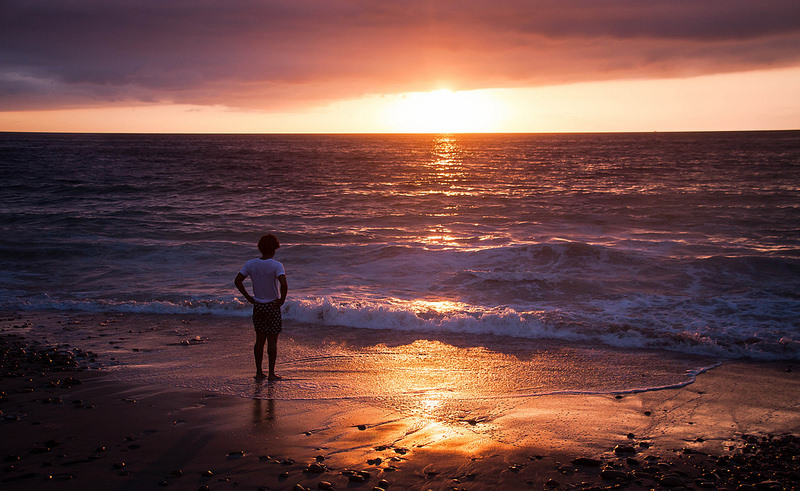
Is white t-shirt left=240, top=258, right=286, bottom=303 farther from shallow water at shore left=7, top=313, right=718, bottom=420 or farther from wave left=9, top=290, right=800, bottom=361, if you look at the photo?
wave left=9, top=290, right=800, bottom=361

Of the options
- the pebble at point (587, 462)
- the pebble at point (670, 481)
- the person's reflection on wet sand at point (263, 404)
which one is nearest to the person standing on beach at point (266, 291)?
the person's reflection on wet sand at point (263, 404)

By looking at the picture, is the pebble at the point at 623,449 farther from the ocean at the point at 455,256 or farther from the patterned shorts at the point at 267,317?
the patterned shorts at the point at 267,317

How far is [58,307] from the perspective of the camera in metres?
10.4

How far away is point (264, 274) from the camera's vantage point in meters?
6.30

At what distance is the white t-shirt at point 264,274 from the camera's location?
247 inches

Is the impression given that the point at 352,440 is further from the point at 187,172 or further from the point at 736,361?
the point at 187,172

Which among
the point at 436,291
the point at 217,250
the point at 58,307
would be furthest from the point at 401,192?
the point at 58,307

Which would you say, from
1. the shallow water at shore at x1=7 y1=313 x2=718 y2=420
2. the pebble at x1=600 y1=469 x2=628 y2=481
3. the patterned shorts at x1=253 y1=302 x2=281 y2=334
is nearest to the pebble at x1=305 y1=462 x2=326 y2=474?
the shallow water at shore at x1=7 y1=313 x2=718 y2=420

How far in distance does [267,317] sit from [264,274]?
58 cm

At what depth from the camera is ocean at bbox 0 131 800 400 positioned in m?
9.50

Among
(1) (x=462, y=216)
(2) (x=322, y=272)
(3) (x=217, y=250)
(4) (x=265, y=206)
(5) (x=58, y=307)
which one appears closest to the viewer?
(5) (x=58, y=307)

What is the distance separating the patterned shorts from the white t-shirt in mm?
158

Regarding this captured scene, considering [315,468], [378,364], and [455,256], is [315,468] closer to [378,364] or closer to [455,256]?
[378,364]

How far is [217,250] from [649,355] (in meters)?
12.3
